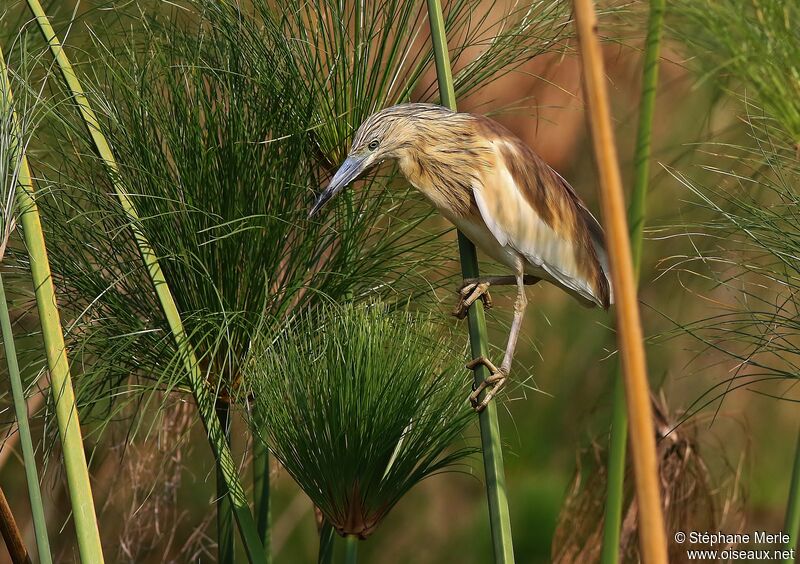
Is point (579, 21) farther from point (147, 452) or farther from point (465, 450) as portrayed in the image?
point (147, 452)

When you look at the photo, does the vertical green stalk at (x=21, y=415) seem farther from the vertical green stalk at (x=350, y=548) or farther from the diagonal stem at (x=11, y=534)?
the vertical green stalk at (x=350, y=548)

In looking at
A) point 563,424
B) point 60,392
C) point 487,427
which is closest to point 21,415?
point 60,392

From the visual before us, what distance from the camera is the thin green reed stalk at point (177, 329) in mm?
879

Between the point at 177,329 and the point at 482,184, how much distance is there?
1.20 feet

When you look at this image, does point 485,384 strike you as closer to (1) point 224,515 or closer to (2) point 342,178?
(2) point 342,178

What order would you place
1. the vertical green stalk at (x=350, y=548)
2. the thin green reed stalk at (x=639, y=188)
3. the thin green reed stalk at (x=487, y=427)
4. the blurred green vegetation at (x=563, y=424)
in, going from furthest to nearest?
the blurred green vegetation at (x=563, y=424)
the vertical green stalk at (x=350, y=548)
the thin green reed stalk at (x=487, y=427)
the thin green reed stalk at (x=639, y=188)

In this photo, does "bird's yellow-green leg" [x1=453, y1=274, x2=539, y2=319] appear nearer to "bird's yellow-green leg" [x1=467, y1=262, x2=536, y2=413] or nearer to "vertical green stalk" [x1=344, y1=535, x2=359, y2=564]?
"bird's yellow-green leg" [x1=467, y1=262, x2=536, y2=413]

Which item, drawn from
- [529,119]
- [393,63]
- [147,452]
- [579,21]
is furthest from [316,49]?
[529,119]

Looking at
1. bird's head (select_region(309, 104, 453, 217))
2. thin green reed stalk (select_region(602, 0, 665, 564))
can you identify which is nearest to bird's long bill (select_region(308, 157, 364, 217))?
bird's head (select_region(309, 104, 453, 217))

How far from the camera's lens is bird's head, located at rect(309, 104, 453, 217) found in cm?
99

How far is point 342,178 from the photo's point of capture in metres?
0.99

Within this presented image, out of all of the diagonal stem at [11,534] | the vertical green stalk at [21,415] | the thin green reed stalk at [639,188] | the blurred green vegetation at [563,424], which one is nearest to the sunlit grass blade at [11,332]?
the vertical green stalk at [21,415]

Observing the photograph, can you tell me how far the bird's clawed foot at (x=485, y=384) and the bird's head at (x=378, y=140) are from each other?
227 millimetres

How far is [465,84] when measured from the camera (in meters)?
1.16
